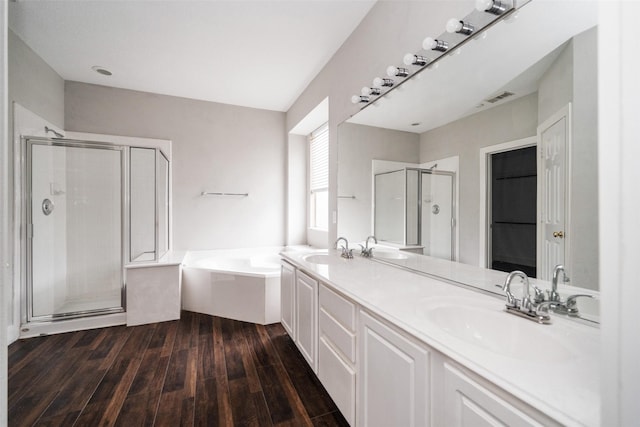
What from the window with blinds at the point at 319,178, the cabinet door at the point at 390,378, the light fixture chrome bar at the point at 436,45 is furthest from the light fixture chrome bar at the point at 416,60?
the window with blinds at the point at 319,178

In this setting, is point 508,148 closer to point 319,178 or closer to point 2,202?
point 2,202

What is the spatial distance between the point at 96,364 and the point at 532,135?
10.0 ft

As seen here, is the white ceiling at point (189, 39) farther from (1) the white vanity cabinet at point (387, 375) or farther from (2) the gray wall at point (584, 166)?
(1) the white vanity cabinet at point (387, 375)

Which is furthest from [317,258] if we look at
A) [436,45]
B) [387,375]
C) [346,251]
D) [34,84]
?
[34,84]

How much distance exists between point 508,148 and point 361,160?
3.82ft

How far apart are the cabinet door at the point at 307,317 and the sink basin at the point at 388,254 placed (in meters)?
0.57

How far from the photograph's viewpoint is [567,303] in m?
0.97

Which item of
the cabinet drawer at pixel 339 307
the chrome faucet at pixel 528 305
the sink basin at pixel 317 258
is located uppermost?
the chrome faucet at pixel 528 305

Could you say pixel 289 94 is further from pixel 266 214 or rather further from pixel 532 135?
pixel 532 135

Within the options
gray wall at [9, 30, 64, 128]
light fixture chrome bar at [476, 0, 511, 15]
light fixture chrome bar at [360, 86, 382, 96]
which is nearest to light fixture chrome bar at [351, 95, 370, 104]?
light fixture chrome bar at [360, 86, 382, 96]

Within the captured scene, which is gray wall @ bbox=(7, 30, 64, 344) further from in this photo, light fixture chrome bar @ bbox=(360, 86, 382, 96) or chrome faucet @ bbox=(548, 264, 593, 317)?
chrome faucet @ bbox=(548, 264, 593, 317)

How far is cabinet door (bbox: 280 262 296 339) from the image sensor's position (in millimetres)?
2184

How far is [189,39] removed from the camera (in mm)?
2533

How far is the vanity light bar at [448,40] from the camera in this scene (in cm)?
118
